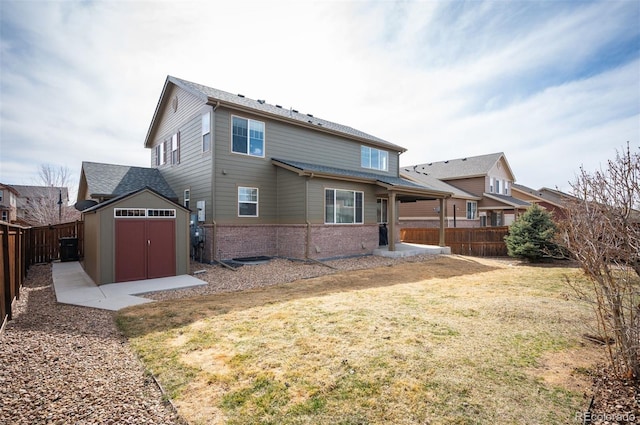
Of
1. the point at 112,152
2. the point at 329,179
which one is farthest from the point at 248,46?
the point at 112,152

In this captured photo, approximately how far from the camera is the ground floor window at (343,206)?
13.8m

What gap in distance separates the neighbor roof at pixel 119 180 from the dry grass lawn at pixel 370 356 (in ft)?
33.4

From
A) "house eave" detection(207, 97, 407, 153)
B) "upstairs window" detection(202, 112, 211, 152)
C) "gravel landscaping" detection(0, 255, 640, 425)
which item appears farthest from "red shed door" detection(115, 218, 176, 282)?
"house eave" detection(207, 97, 407, 153)

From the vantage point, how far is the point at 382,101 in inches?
609

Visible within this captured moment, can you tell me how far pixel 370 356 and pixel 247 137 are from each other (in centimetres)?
1183

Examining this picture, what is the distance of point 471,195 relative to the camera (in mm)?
27641

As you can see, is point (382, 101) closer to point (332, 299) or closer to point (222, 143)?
point (222, 143)

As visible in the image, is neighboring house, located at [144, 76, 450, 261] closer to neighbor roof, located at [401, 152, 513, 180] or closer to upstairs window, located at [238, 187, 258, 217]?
upstairs window, located at [238, 187, 258, 217]

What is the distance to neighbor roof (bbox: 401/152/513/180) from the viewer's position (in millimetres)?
28250

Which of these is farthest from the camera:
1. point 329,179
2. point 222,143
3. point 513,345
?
point 329,179

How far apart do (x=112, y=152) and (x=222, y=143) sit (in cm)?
3043

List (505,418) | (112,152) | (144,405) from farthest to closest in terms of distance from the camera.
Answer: (112,152), (144,405), (505,418)

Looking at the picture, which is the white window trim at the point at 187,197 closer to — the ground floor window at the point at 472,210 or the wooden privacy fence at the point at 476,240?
the wooden privacy fence at the point at 476,240

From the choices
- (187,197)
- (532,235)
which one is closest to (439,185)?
(532,235)
